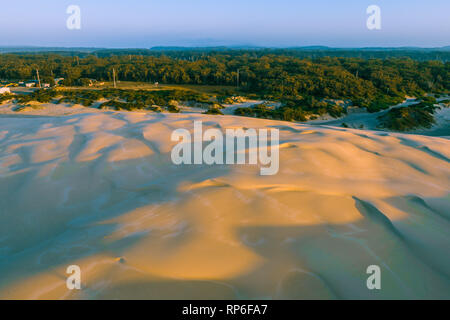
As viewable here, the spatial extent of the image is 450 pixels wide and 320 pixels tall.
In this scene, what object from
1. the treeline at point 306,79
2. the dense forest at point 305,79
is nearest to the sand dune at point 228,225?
the dense forest at point 305,79

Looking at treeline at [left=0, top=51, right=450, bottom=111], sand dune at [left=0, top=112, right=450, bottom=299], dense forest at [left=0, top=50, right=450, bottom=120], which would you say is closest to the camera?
sand dune at [left=0, top=112, right=450, bottom=299]

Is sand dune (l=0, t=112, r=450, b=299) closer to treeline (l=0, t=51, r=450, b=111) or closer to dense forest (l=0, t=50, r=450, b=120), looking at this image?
dense forest (l=0, t=50, r=450, b=120)

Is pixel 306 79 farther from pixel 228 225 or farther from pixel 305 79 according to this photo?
pixel 228 225

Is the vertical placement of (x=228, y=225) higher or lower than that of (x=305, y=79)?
lower

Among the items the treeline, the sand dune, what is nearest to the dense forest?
the treeline

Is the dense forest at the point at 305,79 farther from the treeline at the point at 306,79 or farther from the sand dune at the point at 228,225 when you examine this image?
the sand dune at the point at 228,225

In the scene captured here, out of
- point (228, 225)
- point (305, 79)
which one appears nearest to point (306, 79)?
point (305, 79)

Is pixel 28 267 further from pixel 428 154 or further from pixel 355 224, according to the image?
pixel 428 154
